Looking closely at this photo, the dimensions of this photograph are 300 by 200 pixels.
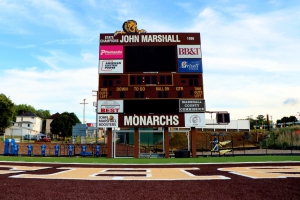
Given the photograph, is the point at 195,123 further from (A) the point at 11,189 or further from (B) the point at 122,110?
(A) the point at 11,189

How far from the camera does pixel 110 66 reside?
2861 centimetres

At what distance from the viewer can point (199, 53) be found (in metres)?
29.7

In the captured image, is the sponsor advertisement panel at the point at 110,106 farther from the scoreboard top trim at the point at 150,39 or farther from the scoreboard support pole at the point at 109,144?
the scoreboard top trim at the point at 150,39

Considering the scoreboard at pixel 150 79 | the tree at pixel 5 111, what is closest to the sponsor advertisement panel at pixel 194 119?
the scoreboard at pixel 150 79

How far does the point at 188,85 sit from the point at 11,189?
22182 mm

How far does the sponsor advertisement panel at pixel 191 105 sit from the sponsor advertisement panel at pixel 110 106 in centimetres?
637

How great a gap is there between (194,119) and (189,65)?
5876 millimetres

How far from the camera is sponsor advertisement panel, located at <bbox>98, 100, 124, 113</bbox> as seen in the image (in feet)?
92.6

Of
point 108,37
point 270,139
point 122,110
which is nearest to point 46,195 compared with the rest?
point 122,110

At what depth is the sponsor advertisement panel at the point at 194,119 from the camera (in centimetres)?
2847

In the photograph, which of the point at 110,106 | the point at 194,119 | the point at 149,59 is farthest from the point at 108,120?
the point at 194,119

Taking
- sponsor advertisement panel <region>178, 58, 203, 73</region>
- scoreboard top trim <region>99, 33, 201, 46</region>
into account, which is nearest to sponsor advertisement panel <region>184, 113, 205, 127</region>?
sponsor advertisement panel <region>178, 58, 203, 73</region>

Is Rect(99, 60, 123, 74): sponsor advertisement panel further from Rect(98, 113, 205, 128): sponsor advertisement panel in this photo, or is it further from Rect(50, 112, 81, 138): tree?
Rect(50, 112, 81, 138): tree

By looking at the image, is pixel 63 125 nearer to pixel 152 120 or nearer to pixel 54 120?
pixel 54 120
